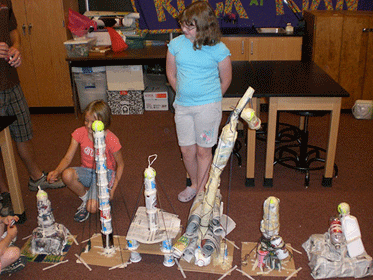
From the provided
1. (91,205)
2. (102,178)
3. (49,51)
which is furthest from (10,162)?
(49,51)

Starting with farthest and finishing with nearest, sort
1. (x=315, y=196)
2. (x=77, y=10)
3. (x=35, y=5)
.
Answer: (x=77, y=10) → (x=35, y=5) → (x=315, y=196)

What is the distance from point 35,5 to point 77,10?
0.57 meters

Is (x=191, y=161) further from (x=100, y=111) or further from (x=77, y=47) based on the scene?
(x=77, y=47)

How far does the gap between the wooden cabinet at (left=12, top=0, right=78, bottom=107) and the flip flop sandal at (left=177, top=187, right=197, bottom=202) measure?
7.82ft

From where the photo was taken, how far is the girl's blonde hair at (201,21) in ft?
7.22

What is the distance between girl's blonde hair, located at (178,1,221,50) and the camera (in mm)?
2199

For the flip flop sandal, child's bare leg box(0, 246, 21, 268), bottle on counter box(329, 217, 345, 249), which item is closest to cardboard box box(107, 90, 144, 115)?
the flip flop sandal

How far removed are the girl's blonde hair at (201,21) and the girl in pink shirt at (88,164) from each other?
0.68 metres

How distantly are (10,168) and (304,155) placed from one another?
6.83ft

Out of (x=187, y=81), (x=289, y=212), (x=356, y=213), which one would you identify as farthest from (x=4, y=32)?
(x=356, y=213)

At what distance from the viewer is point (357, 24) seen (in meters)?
4.21

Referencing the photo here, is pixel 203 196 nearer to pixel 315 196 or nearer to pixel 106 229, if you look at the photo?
pixel 106 229

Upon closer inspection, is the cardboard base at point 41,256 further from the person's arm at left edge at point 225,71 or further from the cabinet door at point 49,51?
the cabinet door at point 49,51

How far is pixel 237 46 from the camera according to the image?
4.57 m
